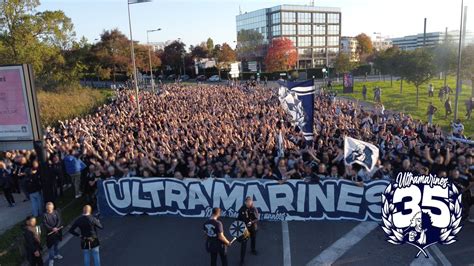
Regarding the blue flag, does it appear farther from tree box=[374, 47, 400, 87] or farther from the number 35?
tree box=[374, 47, 400, 87]

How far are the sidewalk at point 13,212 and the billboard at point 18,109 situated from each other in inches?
79.3

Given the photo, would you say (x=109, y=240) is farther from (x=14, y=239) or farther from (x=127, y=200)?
(x=14, y=239)

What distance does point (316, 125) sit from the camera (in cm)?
1652

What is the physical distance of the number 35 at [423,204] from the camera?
7.92 meters

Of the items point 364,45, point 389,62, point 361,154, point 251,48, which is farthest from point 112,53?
point 364,45

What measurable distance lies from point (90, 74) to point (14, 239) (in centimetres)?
6037

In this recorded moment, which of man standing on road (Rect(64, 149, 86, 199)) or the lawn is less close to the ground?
man standing on road (Rect(64, 149, 86, 199))

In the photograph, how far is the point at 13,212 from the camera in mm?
11844

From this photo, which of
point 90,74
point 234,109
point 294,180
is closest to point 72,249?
point 294,180

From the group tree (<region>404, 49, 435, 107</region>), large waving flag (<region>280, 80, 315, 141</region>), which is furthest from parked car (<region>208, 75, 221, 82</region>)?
large waving flag (<region>280, 80, 315, 141</region>)

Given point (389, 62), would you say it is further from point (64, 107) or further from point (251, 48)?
point (251, 48)

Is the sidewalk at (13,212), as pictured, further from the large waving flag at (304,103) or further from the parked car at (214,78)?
the parked car at (214,78)

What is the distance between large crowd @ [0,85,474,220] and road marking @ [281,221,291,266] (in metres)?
1.16

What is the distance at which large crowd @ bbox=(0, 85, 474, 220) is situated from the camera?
10.6 metres
